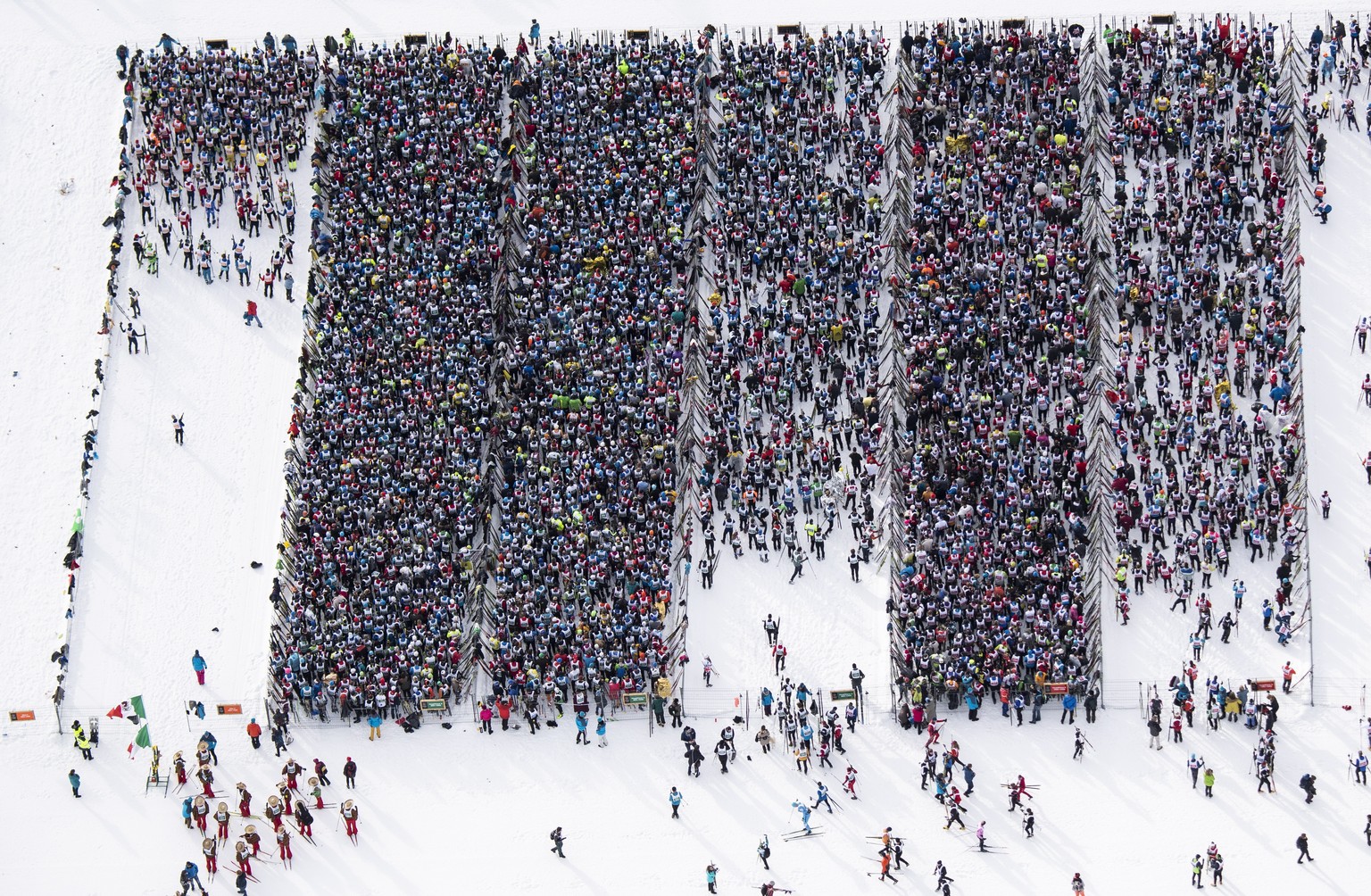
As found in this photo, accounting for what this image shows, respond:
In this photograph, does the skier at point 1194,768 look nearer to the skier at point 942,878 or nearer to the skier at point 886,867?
the skier at point 942,878

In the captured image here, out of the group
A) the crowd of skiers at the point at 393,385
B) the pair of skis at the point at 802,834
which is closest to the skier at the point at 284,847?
the crowd of skiers at the point at 393,385

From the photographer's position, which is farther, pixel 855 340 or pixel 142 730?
pixel 855 340

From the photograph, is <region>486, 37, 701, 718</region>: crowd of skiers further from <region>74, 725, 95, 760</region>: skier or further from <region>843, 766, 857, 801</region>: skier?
<region>74, 725, 95, 760</region>: skier

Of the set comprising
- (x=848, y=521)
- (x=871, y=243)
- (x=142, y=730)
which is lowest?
(x=142, y=730)

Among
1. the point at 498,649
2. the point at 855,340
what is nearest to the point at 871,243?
the point at 855,340

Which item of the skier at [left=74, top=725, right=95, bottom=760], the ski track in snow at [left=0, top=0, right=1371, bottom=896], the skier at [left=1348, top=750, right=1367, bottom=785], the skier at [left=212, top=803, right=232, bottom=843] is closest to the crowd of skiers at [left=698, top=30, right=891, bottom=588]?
the ski track in snow at [left=0, top=0, right=1371, bottom=896]

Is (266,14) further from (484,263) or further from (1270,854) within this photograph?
(1270,854)
